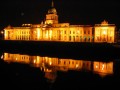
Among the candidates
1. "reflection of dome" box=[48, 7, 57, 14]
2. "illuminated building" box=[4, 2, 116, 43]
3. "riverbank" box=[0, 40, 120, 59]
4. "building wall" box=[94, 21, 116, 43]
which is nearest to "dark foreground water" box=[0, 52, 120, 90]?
"riverbank" box=[0, 40, 120, 59]

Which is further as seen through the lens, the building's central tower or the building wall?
the building's central tower

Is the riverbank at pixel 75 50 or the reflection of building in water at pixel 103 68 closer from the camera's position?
the reflection of building in water at pixel 103 68

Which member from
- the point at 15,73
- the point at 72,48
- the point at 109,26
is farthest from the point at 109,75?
the point at 109,26

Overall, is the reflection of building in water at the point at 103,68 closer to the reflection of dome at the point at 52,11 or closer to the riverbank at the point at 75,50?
the riverbank at the point at 75,50

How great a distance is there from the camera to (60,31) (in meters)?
86.2

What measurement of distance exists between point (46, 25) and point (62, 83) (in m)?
70.0

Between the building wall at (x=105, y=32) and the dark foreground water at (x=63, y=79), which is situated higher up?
the building wall at (x=105, y=32)

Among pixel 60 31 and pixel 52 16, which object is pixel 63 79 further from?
pixel 52 16

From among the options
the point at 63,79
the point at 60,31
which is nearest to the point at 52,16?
the point at 60,31

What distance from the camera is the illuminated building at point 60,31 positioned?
77.4 m

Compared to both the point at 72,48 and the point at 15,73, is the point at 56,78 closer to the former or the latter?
the point at 15,73

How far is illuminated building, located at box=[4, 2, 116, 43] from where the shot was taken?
254ft

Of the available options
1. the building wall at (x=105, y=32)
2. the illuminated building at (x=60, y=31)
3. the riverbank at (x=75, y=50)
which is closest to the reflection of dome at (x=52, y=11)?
the illuminated building at (x=60, y=31)

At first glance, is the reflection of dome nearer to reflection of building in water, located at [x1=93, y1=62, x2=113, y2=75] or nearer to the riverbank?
the riverbank
